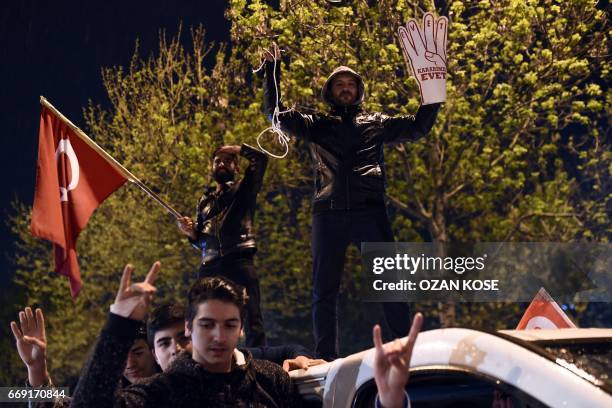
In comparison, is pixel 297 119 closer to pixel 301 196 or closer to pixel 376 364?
pixel 376 364

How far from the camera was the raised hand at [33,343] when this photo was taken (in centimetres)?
386

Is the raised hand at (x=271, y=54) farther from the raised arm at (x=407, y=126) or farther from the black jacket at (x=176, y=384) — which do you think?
the black jacket at (x=176, y=384)

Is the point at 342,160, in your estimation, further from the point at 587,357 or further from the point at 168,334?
the point at 587,357

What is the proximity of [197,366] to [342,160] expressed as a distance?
302 centimetres

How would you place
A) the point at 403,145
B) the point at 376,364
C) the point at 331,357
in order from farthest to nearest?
the point at 403,145
the point at 331,357
the point at 376,364

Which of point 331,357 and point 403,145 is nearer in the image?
point 331,357

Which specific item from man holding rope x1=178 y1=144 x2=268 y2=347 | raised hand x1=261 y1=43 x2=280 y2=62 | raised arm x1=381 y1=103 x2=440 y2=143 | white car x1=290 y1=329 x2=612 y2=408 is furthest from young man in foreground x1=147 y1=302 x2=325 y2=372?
man holding rope x1=178 y1=144 x2=268 y2=347

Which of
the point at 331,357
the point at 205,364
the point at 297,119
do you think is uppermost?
the point at 297,119

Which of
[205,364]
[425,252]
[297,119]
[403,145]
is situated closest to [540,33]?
[403,145]

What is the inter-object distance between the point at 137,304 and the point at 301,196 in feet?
70.8

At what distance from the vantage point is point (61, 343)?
103 ft

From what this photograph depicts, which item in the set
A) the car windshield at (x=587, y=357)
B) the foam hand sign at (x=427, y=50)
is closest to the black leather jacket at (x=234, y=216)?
the foam hand sign at (x=427, y=50)

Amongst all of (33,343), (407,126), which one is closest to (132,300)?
(33,343)

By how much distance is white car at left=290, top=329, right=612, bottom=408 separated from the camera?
2430 mm
